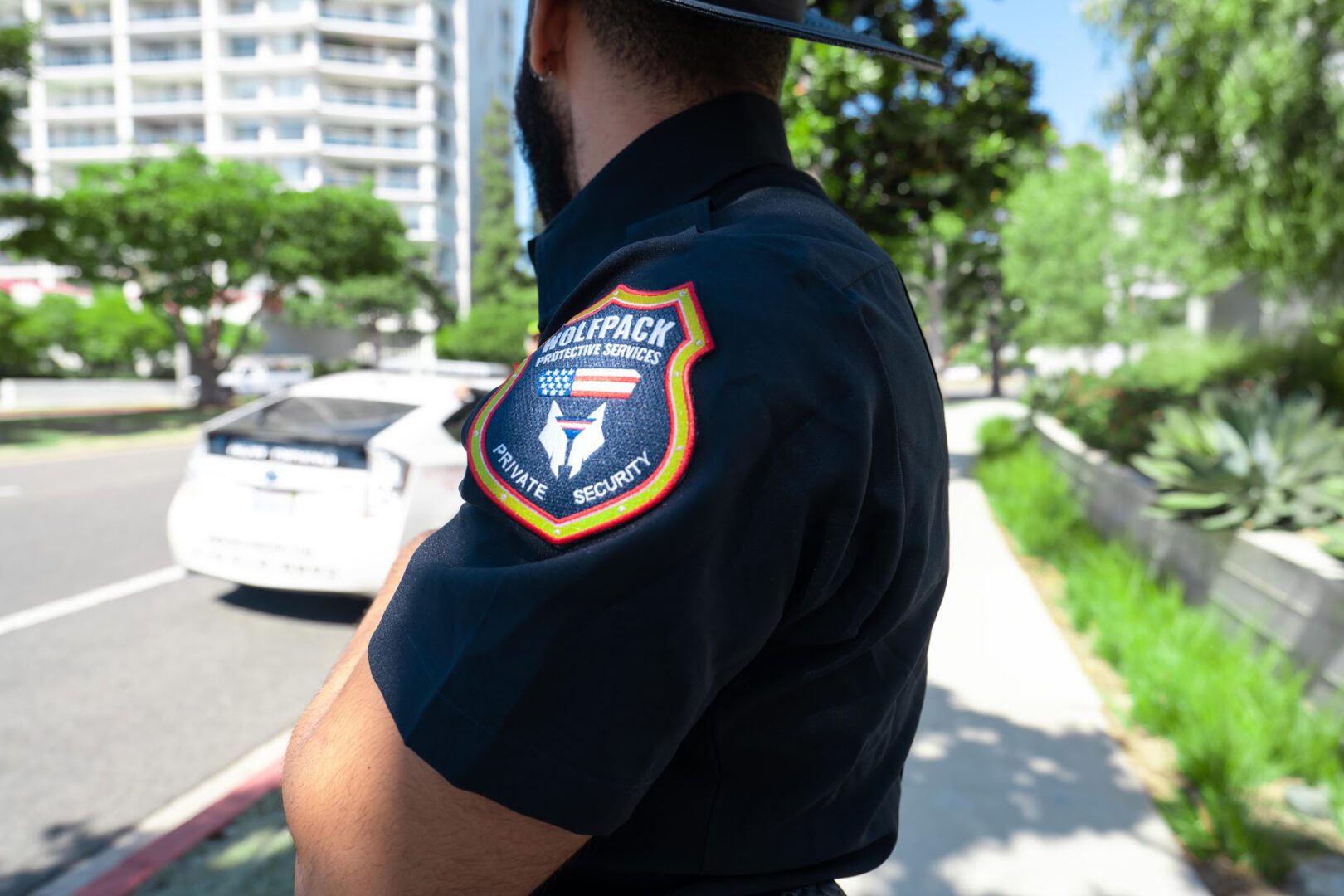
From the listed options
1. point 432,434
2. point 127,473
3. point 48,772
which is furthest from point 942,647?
point 127,473

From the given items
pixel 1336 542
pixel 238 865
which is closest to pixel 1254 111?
pixel 1336 542

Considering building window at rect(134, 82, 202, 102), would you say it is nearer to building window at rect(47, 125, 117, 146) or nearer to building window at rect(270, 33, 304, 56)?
building window at rect(47, 125, 117, 146)

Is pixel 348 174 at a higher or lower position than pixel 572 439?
higher

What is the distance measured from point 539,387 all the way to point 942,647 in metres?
5.09

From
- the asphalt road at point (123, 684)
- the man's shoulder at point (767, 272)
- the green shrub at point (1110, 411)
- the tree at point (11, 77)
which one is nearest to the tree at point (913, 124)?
the green shrub at point (1110, 411)

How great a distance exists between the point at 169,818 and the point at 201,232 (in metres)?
21.9

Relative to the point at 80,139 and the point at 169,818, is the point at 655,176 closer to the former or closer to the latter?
the point at 169,818

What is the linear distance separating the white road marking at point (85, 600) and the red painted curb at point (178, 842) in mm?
2896

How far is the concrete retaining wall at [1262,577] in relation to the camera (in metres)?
3.84

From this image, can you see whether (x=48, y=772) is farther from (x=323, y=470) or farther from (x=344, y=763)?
(x=344, y=763)

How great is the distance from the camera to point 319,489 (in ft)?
18.2

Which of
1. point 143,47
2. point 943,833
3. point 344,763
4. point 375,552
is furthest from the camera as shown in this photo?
point 143,47

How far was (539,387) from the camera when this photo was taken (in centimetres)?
78

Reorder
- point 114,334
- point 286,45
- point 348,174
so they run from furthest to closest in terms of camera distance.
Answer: point 348,174, point 286,45, point 114,334
